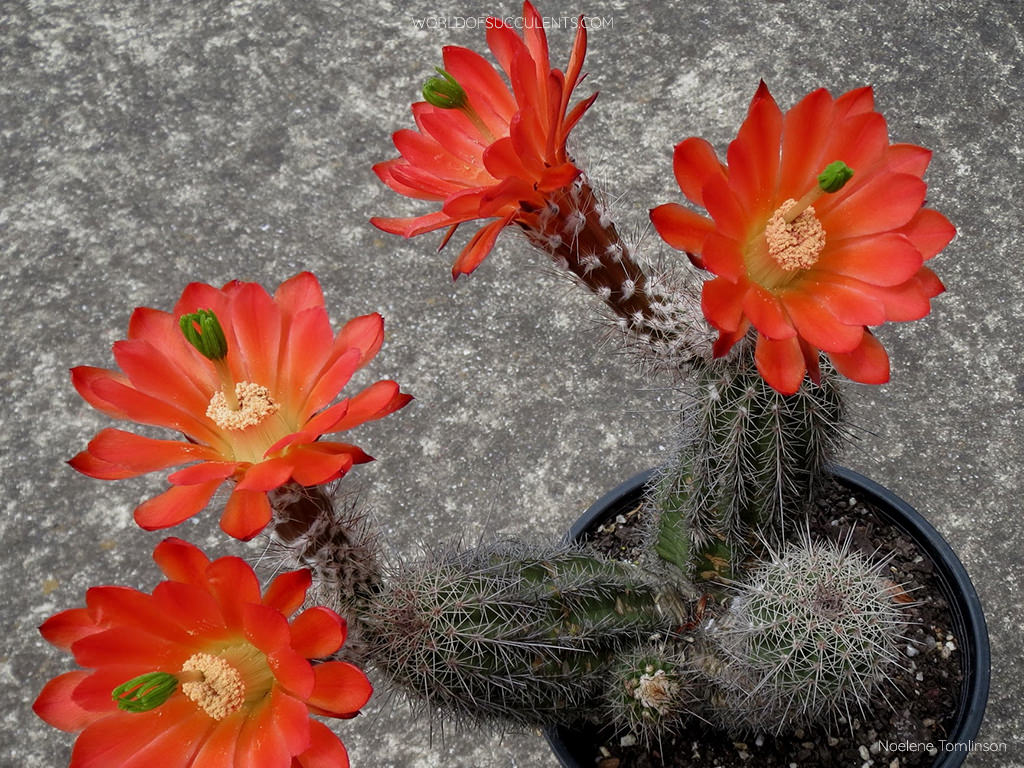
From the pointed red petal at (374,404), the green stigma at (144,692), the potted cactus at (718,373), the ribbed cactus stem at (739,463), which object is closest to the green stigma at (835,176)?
the potted cactus at (718,373)

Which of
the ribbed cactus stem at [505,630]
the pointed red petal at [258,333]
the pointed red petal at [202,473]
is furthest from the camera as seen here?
the ribbed cactus stem at [505,630]

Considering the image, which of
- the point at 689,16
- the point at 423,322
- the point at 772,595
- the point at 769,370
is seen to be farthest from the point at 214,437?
the point at 689,16

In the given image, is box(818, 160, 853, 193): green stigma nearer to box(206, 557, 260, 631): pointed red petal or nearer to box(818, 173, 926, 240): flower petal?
box(818, 173, 926, 240): flower petal

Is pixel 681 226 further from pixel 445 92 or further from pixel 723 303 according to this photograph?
pixel 445 92

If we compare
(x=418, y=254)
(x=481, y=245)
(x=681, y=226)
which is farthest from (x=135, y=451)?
(x=418, y=254)

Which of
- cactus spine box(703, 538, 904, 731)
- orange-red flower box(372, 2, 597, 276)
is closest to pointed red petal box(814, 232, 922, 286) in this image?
orange-red flower box(372, 2, 597, 276)

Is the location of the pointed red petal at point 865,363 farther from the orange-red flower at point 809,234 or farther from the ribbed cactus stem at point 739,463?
the ribbed cactus stem at point 739,463
